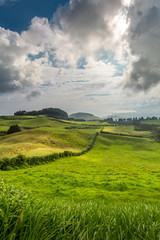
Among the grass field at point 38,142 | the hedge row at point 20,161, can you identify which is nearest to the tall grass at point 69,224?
the hedge row at point 20,161

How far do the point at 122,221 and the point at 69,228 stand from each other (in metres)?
1.24

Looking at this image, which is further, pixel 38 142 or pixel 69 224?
pixel 38 142

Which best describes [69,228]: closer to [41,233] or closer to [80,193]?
[41,233]

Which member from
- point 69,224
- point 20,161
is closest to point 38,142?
point 20,161

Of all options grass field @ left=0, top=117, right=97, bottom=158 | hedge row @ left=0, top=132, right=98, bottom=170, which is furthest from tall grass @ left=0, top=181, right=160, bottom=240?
grass field @ left=0, top=117, right=97, bottom=158

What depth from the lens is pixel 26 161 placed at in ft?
85.7

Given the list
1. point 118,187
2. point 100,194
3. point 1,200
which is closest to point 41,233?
point 1,200

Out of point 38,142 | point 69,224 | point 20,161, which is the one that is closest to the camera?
point 69,224

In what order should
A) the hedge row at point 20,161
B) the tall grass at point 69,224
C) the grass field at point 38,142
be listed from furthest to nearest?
the grass field at point 38,142 → the hedge row at point 20,161 → the tall grass at point 69,224

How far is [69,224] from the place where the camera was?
2.60 metres

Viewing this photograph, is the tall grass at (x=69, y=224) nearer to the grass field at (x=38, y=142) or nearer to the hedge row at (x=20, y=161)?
A: the hedge row at (x=20, y=161)

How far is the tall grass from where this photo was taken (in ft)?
7.75

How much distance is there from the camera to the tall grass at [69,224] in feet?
7.75

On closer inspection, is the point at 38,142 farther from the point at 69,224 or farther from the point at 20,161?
the point at 69,224
